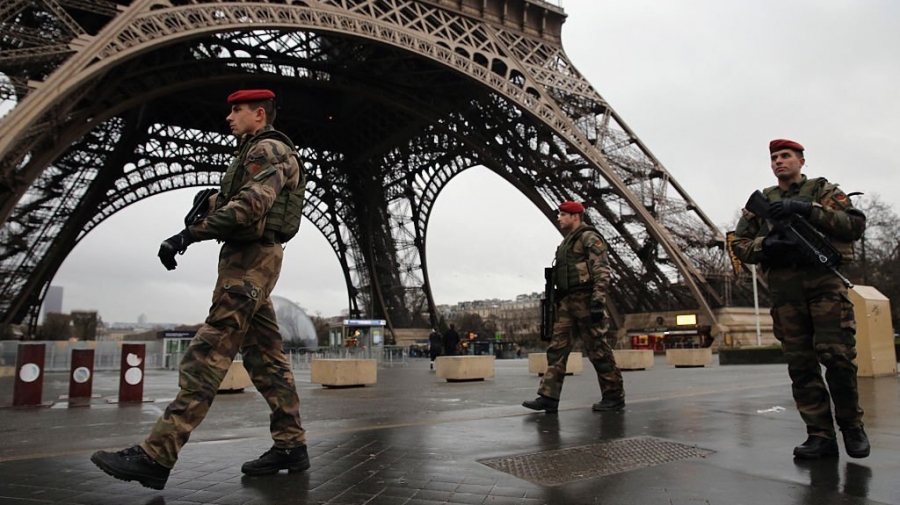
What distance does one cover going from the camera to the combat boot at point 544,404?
629 cm

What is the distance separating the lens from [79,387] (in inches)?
393

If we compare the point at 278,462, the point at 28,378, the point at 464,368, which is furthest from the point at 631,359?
the point at 278,462

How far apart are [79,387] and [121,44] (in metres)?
10.9

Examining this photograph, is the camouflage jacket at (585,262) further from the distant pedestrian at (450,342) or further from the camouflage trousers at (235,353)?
the distant pedestrian at (450,342)

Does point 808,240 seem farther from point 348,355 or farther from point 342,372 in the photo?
point 348,355

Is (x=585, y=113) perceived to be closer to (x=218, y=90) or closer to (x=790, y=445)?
(x=218, y=90)

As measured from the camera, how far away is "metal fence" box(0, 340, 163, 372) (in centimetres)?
1955

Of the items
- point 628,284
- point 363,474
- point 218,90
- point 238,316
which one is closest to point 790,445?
point 363,474

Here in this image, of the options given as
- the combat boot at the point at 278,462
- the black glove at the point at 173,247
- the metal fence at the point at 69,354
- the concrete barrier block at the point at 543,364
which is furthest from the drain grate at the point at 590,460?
the metal fence at the point at 69,354

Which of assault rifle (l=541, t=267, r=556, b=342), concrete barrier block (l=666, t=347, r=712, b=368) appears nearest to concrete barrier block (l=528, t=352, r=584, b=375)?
concrete barrier block (l=666, t=347, r=712, b=368)

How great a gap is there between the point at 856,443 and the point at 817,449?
8.5 inches

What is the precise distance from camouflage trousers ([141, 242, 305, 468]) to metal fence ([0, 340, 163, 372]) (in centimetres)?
1645

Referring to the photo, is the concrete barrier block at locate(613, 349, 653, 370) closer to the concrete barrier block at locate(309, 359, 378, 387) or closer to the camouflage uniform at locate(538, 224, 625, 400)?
the concrete barrier block at locate(309, 359, 378, 387)

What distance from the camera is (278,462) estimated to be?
11.8 ft
